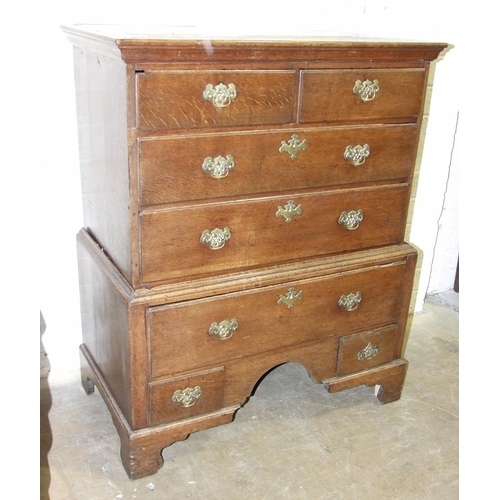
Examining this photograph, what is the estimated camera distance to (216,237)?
1780mm

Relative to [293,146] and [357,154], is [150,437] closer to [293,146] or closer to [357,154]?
[293,146]

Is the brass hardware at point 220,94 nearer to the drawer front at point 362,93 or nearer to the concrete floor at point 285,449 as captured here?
the drawer front at point 362,93

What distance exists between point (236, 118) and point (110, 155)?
40 cm

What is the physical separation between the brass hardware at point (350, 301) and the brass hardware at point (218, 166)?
69 cm

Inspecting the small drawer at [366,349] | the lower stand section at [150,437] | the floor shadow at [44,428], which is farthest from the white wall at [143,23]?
the small drawer at [366,349]

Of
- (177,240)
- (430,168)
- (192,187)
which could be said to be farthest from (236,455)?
(430,168)

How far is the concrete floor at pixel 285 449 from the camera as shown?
196cm

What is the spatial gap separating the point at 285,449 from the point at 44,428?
91cm

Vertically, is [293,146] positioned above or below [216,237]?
A: above

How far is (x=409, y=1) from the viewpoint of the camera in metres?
2.62

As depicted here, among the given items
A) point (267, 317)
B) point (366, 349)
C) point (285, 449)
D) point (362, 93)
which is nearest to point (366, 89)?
point (362, 93)

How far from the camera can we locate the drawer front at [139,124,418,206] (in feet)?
5.36

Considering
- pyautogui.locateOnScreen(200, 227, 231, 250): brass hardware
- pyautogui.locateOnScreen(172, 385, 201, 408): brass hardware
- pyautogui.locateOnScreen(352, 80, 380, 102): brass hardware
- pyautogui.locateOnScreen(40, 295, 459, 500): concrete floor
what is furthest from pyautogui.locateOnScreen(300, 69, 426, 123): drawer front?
pyautogui.locateOnScreen(40, 295, 459, 500): concrete floor

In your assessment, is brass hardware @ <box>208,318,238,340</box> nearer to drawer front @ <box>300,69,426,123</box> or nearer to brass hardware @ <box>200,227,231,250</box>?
brass hardware @ <box>200,227,231,250</box>
